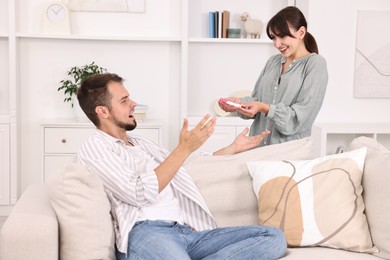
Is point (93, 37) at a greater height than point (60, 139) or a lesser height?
Answer: greater

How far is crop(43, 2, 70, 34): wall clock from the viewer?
16.8ft

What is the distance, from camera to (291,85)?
9.96 ft

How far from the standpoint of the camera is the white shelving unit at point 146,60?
5.16 metres

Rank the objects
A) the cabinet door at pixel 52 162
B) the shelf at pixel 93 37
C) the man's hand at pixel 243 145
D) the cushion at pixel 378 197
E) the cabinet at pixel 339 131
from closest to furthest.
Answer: the cushion at pixel 378 197 → the man's hand at pixel 243 145 → the cabinet at pixel 339 131 → the cabinet door at pixel 52 162 → the shelf at pixel 93 37

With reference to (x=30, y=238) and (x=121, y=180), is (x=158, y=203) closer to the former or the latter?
(x=121, y=180)

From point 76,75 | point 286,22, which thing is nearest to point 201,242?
point 286,22

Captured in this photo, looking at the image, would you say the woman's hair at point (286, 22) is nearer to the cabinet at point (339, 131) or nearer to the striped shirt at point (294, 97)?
the striped shirt at point (294, 97)

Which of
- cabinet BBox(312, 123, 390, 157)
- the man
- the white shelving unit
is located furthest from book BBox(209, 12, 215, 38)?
the man

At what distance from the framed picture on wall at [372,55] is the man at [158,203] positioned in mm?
3020

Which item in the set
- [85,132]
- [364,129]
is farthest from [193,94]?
[364,129]

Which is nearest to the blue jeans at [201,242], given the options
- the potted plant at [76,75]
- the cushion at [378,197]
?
the cushion at [378,197]

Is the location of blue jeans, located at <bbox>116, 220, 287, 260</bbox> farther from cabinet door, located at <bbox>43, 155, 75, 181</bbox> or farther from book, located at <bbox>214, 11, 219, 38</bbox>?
book, located at <bbox>214, 11, 219, 38</bbox>

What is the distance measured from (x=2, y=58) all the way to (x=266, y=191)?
3293mm

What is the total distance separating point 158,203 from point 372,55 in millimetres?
3300
